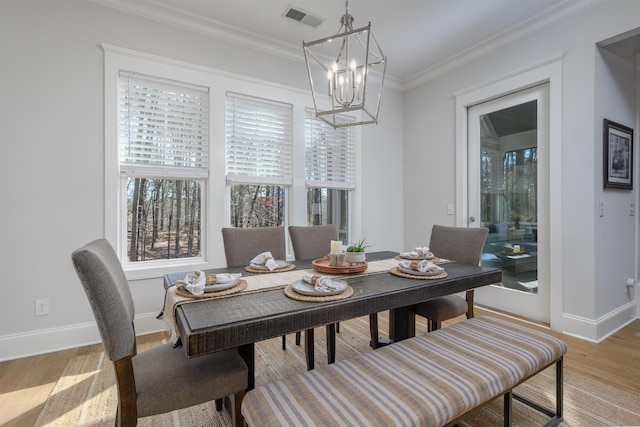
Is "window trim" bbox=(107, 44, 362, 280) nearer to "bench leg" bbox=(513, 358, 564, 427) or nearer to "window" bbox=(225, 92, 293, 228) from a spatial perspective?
"window" bbox=(225, 92, 293, 228)

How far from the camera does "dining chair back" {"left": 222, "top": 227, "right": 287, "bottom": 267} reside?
87.4 inches

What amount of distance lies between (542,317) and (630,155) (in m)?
1.73

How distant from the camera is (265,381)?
6.40ft

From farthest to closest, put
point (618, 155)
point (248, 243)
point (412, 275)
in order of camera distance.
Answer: point (618, 155) → point (248, 243) → point (412, 275)

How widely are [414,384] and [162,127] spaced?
2.78 metres

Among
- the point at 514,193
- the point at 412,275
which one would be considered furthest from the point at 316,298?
the point at 514,193

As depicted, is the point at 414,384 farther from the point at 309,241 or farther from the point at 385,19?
the point at 385,19

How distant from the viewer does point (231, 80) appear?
10.00ft

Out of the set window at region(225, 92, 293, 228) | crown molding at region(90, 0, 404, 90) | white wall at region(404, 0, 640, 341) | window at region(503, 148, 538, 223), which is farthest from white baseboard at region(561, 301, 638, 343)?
crown molding at region(90, 0, 404, 90)

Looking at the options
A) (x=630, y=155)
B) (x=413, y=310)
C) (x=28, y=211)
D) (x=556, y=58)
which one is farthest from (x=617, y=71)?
(x=28, y=211)

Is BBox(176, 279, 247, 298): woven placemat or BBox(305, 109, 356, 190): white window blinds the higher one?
BBox(305, 109, 356, 190): white window blinds

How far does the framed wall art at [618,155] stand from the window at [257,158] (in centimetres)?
285

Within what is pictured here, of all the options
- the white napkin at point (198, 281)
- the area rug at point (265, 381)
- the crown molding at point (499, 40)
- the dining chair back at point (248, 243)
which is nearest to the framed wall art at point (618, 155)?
the crown molding at point (499, 40)

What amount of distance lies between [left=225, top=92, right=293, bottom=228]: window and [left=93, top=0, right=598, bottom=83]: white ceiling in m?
0.64
